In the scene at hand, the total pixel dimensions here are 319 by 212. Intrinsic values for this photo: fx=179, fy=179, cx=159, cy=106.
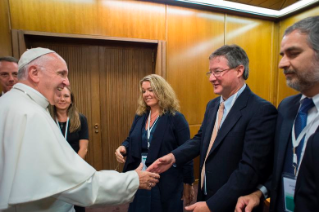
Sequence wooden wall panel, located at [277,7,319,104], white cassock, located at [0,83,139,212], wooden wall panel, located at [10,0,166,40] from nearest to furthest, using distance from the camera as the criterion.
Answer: white cassock, located at [0,83,139,212]
wooden wall panel, located at [10,0,166,40]
wooden wall panel, located at [277,7,319,104]

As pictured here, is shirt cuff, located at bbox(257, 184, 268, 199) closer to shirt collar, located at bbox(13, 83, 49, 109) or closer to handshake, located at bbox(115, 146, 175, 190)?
handshake, located at bbox(115, 146, 175, 190)

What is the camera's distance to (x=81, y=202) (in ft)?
3.25

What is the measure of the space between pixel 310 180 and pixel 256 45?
12.5 ft

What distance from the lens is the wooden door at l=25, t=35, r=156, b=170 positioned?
3.04m

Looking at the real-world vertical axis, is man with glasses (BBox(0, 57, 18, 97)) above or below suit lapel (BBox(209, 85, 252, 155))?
above

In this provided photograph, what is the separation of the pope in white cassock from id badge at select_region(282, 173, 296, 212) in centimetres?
93

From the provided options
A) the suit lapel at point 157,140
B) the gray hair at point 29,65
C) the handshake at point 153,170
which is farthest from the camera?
the suit lapel at point 157,140

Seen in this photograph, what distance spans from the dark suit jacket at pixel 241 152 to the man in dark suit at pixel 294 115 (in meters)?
0.06

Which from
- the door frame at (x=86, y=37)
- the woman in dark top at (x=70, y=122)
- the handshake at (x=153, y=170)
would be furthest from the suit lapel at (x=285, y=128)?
the door frame at (x=86, y=37)

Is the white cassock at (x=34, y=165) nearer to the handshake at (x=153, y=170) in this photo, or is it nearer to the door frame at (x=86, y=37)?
the handshake at (x=153, y=170)

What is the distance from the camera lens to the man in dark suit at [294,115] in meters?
0.90

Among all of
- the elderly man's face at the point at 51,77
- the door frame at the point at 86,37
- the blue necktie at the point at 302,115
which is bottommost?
the blue necktie at the point at 302,115

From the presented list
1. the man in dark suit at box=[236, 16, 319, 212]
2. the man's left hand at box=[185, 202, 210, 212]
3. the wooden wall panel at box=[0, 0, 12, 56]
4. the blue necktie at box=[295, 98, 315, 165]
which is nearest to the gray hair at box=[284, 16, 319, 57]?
the man in dark suit at box=[236, 16, 319, 212]

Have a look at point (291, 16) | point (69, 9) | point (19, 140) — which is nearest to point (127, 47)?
point (69, 9)
